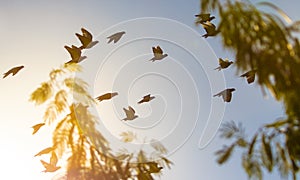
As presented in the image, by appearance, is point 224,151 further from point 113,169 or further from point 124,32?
point 124,32

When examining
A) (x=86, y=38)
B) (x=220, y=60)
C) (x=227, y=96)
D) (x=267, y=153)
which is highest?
(x=86, y=38)

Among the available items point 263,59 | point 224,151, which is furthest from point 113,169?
point 263,59

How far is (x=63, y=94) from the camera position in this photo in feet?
6.03

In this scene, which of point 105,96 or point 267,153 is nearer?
point 267,153

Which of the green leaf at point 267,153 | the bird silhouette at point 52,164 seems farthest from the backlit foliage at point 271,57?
the bird silhouette at point 52,164

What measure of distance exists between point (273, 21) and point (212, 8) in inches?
7.9

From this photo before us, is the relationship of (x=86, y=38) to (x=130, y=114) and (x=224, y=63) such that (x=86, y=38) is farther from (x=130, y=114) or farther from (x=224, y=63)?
(x=224, y=63)

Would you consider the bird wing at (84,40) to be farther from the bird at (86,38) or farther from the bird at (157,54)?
the bird at (157,54)

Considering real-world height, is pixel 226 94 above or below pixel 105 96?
below

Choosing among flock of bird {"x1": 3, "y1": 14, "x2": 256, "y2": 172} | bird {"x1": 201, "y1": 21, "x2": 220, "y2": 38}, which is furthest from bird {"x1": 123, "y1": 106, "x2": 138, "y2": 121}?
bird {"x1": 201, "y1": 21, "x2": 220, "y2": 38}

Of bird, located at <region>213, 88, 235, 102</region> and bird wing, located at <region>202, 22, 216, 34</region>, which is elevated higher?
bird wing, located at <region>202, 22, 216, 34</region>

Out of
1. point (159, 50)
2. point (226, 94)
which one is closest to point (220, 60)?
point (226, 94)

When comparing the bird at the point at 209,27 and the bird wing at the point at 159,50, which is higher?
the bird wing at the point at 159,50

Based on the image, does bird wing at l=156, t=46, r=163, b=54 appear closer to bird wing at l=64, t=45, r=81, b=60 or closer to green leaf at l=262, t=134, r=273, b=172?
bird wing at l=64, t=45, r=81, b=60
